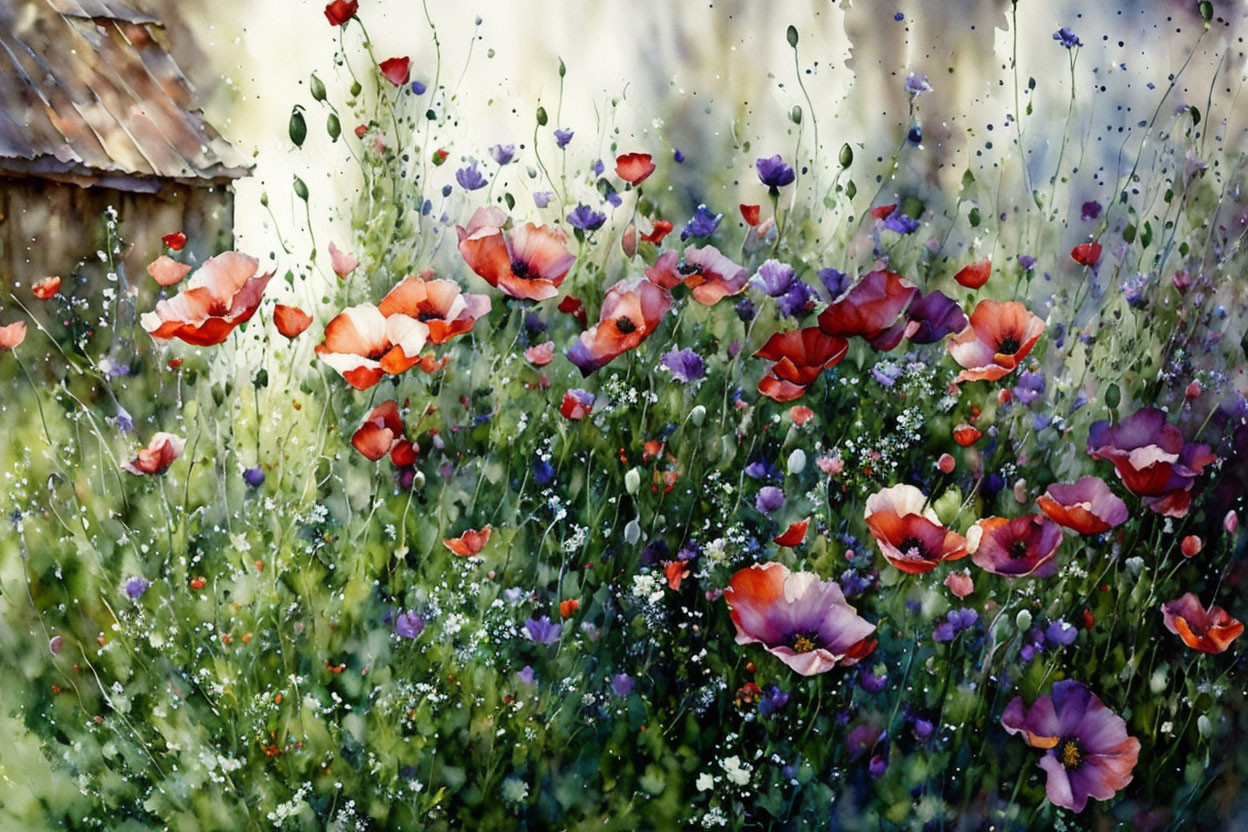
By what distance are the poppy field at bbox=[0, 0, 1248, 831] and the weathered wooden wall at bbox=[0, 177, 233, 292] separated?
499 mm

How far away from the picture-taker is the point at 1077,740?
1.60 m

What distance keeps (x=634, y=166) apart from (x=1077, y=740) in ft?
3.58

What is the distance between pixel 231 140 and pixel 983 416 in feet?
5.96

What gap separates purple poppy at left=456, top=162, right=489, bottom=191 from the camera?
2.11 meters

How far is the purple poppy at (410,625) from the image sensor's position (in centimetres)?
160

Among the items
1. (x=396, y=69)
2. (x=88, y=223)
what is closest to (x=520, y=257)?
(x=396, y=69)

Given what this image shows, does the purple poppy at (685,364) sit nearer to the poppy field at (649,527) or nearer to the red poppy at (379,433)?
the poppy field at (649,527)

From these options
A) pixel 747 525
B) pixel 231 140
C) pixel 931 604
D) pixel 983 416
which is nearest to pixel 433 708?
pixel 747 525

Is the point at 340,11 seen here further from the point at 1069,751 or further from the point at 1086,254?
the point at 1069,751

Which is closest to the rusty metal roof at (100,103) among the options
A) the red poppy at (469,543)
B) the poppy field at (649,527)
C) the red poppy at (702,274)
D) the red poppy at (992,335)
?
the poppy field at (649,527)

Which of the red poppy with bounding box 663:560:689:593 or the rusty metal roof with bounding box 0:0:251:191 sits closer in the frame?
the red poppy with bounding box 663:560:689:593

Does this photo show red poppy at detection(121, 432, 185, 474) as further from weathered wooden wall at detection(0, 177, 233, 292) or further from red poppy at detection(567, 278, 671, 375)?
weathered wooden wall at detection(0, 177, 233, 292)

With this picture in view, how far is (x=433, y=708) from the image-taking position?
1.62m

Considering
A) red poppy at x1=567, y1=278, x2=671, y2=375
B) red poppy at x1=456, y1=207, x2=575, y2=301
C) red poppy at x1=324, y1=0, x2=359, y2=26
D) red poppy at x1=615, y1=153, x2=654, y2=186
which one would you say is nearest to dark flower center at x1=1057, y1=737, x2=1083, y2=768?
red poppy at x1=567, y1=278, x2=671, y2=375
